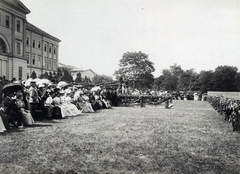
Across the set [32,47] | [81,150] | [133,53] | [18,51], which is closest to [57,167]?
[81,150]

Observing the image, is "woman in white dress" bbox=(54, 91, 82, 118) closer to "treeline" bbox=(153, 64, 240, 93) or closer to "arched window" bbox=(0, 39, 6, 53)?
"treeline" bbox=(153, 64, 240, 93)

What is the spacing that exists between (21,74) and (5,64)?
10.3ft

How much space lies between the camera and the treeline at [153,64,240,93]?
3303 centimetres

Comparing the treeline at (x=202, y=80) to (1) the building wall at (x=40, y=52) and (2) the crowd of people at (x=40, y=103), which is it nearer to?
(2) the crowd of people at (x=40, y=103)

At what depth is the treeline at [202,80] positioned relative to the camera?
3303 cm

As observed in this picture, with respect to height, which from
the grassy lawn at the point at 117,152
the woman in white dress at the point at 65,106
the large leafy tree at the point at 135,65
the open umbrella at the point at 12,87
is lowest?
the grassy lawn at the point at 117,152

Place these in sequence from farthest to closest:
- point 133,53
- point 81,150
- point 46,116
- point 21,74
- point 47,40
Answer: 1. point 47,40
2. point 133,53
3. point 21,74
4. point 46,116
5. point 81,150

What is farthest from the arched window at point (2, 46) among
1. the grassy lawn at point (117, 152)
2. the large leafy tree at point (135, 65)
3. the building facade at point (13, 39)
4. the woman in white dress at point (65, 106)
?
the grassy lawn at point (117, 152)

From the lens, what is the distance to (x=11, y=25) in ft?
103

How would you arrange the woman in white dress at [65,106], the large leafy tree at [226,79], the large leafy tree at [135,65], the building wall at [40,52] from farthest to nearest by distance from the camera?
the building wall at [40,52] → the large leafy tree at [135,65] → the large leafy tree at [226,79] → the woman in white dress at [65,106]

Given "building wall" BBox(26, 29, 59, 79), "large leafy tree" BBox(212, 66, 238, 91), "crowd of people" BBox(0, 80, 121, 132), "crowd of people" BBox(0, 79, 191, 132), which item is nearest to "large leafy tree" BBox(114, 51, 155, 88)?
"large leafy tree" BBox(212, 66, 238, 91)

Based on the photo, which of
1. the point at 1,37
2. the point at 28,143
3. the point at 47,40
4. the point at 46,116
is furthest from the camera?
the point at 47,40

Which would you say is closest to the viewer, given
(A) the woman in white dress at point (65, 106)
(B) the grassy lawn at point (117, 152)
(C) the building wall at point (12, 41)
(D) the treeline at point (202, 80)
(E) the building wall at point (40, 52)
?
(B) the grassy lawn at point (117, 152)

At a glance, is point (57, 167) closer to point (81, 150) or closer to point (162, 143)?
point (81, 150)
